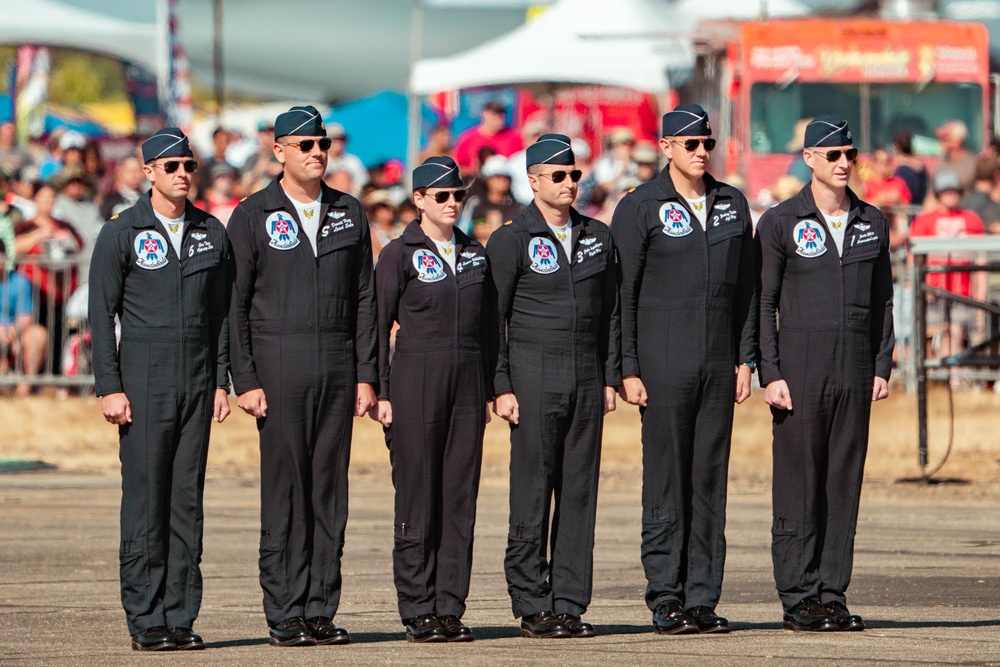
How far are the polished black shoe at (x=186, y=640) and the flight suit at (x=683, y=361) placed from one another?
2091 mm

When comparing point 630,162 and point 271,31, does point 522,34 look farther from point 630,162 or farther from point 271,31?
point 271,31

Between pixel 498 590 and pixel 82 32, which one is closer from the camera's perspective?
pixel 498 590

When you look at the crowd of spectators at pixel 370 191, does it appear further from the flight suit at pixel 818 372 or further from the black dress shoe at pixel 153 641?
the black dress shoe at pixel 153 641

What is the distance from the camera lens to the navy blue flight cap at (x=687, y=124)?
9602mm

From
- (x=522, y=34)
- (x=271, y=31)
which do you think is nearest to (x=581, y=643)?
(x=522, y=34)

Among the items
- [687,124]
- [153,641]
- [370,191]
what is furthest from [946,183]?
[153,641]

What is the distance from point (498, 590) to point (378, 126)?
84.6 feet

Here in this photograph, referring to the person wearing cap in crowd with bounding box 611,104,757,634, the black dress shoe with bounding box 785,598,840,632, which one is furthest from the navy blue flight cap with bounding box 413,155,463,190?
the black dress shoe with bounding box 785,598,840,632

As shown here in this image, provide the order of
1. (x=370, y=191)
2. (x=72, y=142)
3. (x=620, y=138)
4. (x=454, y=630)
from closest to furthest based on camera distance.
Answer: (x=454, y=630), (x=370, y=191), (x=72, y=142), (x=620, y=138)

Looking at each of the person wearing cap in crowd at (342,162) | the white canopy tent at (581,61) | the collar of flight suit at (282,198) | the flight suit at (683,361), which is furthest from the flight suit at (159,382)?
the white canopy tent at (581,61)

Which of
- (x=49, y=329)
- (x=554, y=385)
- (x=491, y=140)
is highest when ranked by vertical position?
(x=491, y=140)

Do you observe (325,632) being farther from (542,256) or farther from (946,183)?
(946,183)

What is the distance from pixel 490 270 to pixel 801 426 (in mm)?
1646

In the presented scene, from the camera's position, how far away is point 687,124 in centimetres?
959
